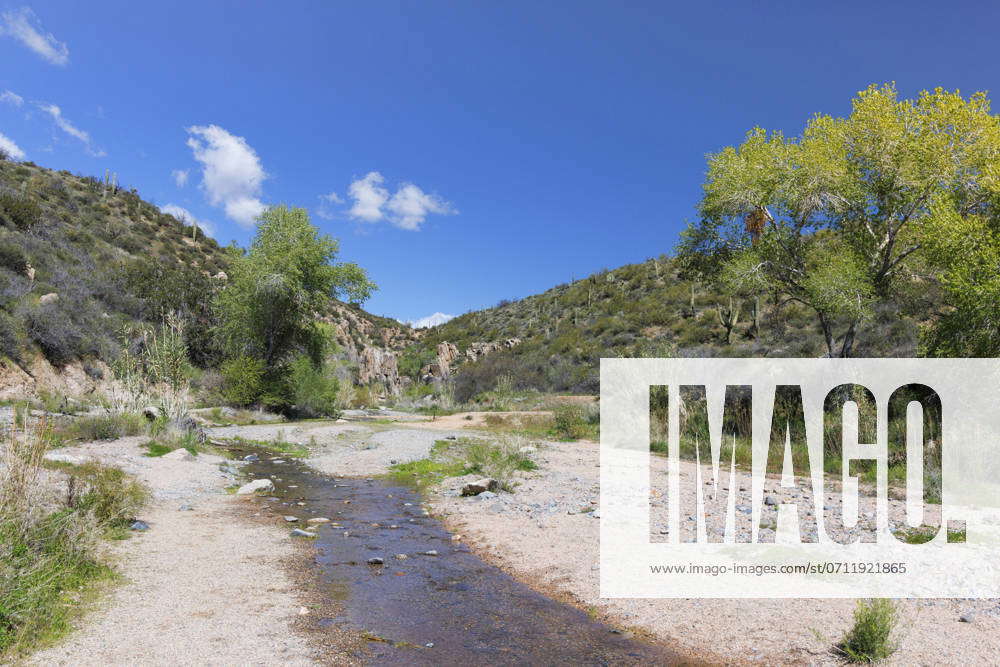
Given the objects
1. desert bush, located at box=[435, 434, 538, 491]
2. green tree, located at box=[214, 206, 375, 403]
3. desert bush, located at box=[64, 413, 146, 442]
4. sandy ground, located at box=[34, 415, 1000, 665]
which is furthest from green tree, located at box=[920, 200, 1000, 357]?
green tree, located at box=[214, 206, 375, 403]

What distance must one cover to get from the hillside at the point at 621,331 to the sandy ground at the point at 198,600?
53.0 ft

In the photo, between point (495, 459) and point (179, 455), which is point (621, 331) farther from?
point (179, 455)

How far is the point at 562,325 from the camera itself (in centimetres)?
5206

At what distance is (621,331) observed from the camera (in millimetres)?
43156

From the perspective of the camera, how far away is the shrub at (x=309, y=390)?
982 inches

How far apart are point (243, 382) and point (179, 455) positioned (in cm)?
1205

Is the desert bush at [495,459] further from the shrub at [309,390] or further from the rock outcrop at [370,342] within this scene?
the rock outcrop at [370,342]

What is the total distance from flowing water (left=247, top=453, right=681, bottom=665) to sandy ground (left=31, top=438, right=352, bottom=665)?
19.4 inches

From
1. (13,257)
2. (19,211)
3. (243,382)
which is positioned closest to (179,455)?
(243,382)

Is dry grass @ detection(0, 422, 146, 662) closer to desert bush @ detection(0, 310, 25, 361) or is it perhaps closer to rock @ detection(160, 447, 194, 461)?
rock @ detection(160, 447, 194, 461)

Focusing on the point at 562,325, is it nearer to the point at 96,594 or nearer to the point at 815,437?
the point at 815,437

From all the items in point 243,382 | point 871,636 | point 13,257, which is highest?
point 13,257

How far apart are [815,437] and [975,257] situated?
526 cm

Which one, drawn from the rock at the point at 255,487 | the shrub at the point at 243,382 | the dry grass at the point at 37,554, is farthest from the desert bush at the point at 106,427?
the shrub at the point at 243,382
